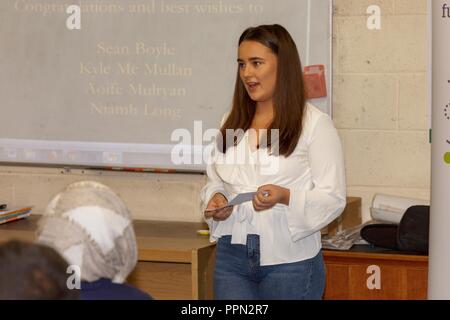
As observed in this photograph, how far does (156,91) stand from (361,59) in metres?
0.96

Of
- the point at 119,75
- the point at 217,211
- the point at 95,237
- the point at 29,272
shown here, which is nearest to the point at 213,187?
the point at 217,211

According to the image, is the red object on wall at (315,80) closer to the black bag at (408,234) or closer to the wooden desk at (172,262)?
the black bag at (408,234)

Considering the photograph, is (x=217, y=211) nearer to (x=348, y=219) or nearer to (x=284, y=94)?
(x=284, y=94)

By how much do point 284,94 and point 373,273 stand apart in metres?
0.96

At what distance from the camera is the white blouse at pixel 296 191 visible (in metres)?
2.71

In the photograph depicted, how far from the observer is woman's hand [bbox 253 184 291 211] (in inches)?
104

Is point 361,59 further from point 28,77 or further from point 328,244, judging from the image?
point 28,77

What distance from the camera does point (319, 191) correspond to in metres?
2.71

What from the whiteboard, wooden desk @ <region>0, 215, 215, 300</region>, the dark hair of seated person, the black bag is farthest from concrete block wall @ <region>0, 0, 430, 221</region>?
the dark hair of seated person

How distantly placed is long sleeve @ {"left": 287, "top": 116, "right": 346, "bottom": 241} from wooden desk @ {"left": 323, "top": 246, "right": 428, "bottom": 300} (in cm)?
67

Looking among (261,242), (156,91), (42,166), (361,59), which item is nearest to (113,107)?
(156,91)

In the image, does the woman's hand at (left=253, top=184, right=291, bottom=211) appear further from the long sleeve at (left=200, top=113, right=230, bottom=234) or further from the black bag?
the black bag

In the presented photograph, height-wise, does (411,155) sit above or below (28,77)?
below

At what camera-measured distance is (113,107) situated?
397cm
